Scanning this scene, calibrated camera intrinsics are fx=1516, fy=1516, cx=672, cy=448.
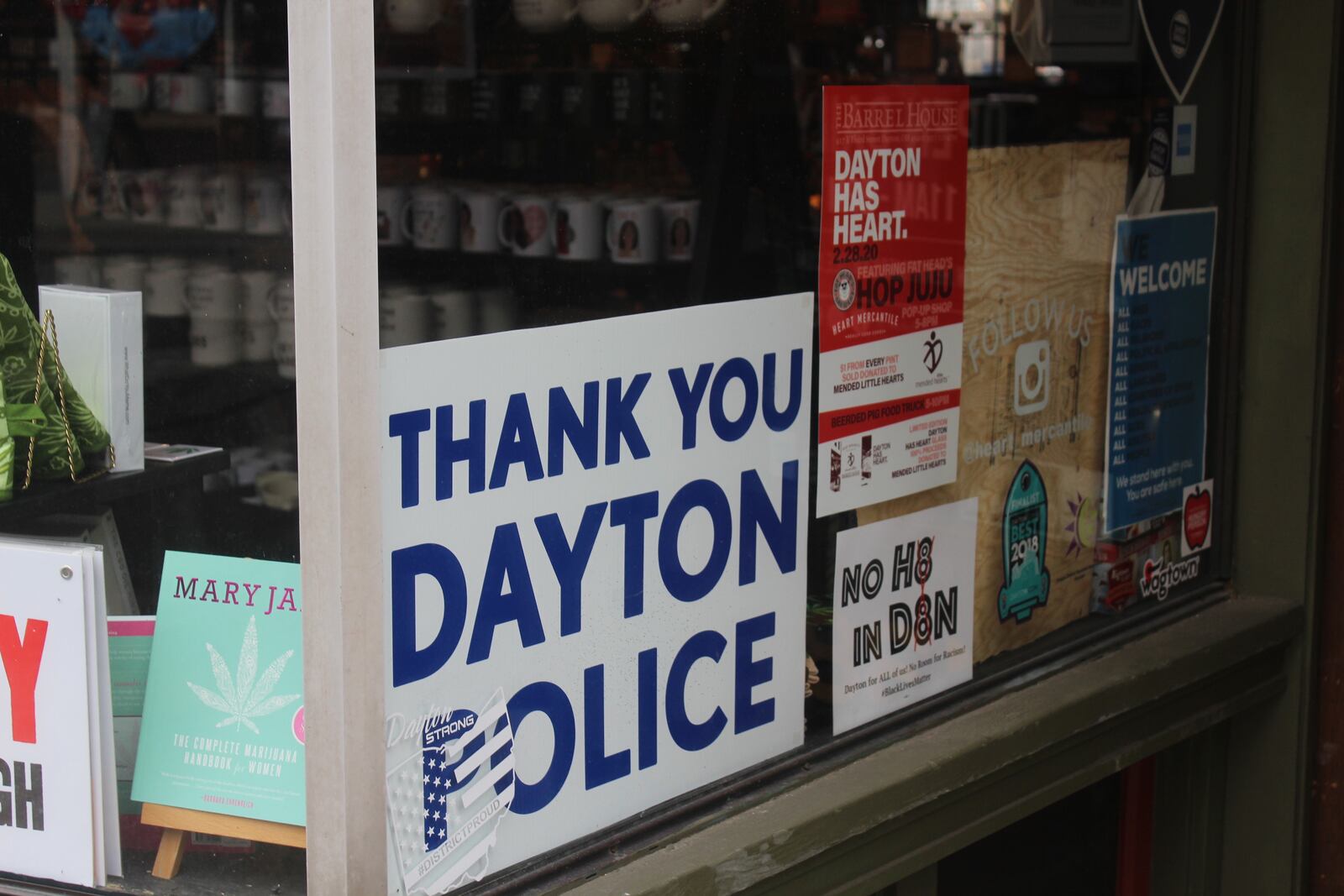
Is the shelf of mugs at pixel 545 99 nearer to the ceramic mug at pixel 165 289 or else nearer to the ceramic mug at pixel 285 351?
the ceramic mug at pixel 285 351

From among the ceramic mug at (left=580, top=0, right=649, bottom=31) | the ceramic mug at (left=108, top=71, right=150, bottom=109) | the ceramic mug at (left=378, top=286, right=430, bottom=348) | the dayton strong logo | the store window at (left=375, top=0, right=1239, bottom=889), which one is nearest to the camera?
the ceramic mug at (left=378, top=286, right=430, bottom=348)

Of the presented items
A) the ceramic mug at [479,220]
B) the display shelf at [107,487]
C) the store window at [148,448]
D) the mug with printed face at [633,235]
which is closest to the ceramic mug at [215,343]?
the store window at [148,448]

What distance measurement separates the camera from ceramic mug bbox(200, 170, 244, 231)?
5.56 ft

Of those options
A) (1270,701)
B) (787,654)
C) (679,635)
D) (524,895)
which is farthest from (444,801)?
(1270,701)

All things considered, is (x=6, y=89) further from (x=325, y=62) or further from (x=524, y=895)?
(x=524, y=895)

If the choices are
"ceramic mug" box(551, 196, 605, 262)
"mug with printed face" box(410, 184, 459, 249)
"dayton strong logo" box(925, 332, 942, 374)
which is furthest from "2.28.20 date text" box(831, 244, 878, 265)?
"mug with printed face" box(410, 184, 459, 249)

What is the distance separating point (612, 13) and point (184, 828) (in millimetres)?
1023

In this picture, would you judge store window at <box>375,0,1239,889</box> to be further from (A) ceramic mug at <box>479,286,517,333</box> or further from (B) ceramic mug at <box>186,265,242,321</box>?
(B) ceramic mug at <box>186,265,242,321</box>

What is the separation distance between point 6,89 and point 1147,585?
1.87m

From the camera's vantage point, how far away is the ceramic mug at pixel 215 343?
1.77 meters

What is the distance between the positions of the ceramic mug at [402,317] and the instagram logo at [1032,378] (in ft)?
3.45

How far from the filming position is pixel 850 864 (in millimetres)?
1926

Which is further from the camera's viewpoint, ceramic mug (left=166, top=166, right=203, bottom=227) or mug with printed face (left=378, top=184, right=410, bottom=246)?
ceramic mug (left=166, top=166, right=203, bottom=227)

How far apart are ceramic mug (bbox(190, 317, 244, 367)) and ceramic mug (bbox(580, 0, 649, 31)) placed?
0.54 m
